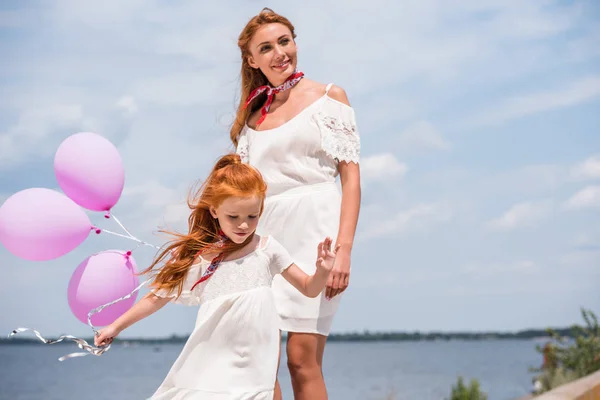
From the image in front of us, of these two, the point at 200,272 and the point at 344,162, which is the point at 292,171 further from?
the point at 200,272

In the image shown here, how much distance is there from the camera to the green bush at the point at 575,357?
10.9 meters

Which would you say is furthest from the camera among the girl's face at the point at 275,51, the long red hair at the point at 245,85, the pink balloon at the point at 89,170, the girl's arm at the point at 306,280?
the pink balloon at the point at 89,170

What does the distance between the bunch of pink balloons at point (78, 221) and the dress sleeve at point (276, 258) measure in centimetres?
90

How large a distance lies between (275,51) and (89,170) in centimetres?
112

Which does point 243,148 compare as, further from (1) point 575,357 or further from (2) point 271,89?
(1) point 575,357

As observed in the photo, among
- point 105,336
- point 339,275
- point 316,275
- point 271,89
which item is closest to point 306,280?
point 316,275

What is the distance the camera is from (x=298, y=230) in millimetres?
3486

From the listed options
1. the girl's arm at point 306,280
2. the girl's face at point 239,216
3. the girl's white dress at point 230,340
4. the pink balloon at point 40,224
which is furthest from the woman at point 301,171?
the pink balloon at point 40,224

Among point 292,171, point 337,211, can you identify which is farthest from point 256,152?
point 337,211

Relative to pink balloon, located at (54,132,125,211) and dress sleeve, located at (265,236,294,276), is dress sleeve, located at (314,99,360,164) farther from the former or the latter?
pink balloon, located at (54,132,125,211)

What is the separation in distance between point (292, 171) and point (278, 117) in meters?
0.26

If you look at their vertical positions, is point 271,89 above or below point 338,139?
above

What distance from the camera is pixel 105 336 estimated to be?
305cm

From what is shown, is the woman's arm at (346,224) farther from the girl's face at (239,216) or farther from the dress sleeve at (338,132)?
the girl's face at (239,216)
